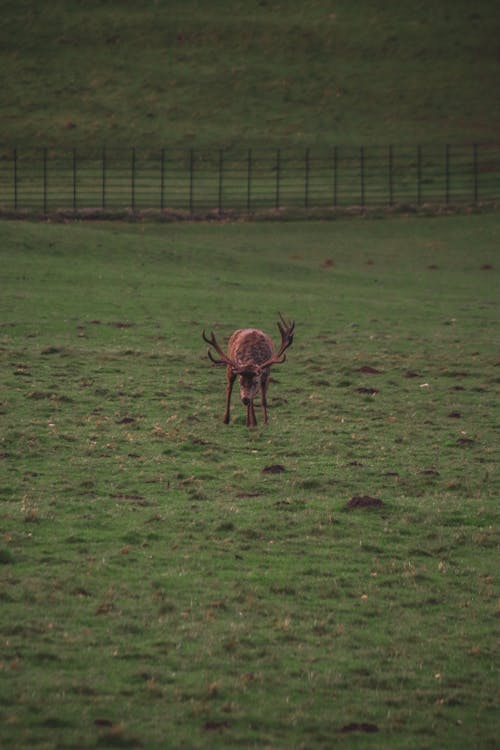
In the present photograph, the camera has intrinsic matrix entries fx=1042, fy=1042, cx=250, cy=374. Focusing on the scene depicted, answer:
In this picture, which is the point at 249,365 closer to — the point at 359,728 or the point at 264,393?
the point at 264,393

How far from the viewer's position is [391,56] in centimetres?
8281

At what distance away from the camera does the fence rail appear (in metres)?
57.6

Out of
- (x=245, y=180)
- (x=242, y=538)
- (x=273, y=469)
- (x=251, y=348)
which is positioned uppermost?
(x=245, y=180)

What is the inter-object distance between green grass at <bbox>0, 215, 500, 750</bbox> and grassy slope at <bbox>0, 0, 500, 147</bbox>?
1783 inches

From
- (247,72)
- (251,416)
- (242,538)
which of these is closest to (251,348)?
(251,416)

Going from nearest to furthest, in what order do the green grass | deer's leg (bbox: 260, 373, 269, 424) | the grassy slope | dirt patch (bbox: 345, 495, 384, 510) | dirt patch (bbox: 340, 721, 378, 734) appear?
dirt patch (bbox: 340, 721, 378, 734), the green grass, dirt patch (bbox: 345, 495, 384, 510), deer's leg (bbox: 260, 373, 269, 424), the grassy slope

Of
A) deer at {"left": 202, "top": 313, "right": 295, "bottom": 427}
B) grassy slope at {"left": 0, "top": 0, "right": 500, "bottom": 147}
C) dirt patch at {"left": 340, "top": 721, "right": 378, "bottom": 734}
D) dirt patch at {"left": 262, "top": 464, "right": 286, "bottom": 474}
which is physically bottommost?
dirt patch at {"left": 262, "top": 464, "right": 286, "bottom": 474}

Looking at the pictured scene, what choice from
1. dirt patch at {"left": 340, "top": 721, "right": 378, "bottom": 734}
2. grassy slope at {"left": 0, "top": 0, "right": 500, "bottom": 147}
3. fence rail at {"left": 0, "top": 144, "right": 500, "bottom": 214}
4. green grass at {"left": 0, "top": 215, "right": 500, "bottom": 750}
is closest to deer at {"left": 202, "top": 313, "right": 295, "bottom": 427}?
green grass at {"left": 0, "top": 215, "right": 500, "bottom": 750}

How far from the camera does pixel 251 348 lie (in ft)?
63.9

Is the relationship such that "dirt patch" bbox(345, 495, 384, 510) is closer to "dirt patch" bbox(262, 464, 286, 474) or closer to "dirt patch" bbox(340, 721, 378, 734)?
"dirt patch" bbox(262, 464, 286, 474)

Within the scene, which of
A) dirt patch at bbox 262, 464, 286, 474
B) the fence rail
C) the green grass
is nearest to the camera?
the green grass

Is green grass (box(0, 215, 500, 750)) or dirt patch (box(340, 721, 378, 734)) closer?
dirt patch (box(340, 721, 378, 734))

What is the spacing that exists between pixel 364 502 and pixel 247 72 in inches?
2811

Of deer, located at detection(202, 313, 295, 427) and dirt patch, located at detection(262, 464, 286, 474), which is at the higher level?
deer, located at detection(202, 313, 295, 427)
